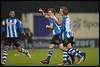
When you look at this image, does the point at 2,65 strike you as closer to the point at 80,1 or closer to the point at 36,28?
the point at 36,28

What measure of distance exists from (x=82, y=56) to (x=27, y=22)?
1595cm

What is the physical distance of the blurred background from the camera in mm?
28234

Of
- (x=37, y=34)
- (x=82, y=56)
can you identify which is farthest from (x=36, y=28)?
(x=82, y=56)

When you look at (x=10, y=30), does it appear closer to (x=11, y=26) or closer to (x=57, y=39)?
(x=11, y=26)

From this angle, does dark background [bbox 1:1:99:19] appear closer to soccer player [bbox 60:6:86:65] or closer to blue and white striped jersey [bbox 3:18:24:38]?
blue and white striped jersey [bbox 3:18:24:38]

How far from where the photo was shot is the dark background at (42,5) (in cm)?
2819

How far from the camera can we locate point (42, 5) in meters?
28.3

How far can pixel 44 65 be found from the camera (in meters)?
12.5

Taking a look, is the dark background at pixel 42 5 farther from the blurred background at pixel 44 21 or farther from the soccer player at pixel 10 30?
the soccer player at pixel 10 30

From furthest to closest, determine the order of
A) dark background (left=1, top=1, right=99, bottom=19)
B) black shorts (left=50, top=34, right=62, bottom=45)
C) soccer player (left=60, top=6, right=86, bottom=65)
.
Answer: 1. dark background (left=1, top=1, right=99, bottom=19)
2. black shorts (left=50, top=34, right=62, bottom=45)
3. soccer player (left=60, top=6, right=86, bottom=65)

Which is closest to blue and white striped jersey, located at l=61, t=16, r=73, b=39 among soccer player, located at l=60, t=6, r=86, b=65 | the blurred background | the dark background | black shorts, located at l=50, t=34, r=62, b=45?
soccer player, located at l=60, t=6, r=86, b=65

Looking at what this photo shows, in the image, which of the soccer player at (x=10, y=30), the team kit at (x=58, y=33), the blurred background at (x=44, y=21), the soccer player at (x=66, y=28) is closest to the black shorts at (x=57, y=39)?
the team kit at (x=58, y=33)

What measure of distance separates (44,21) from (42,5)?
1.66 metres

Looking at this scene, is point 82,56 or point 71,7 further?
point 71,7
